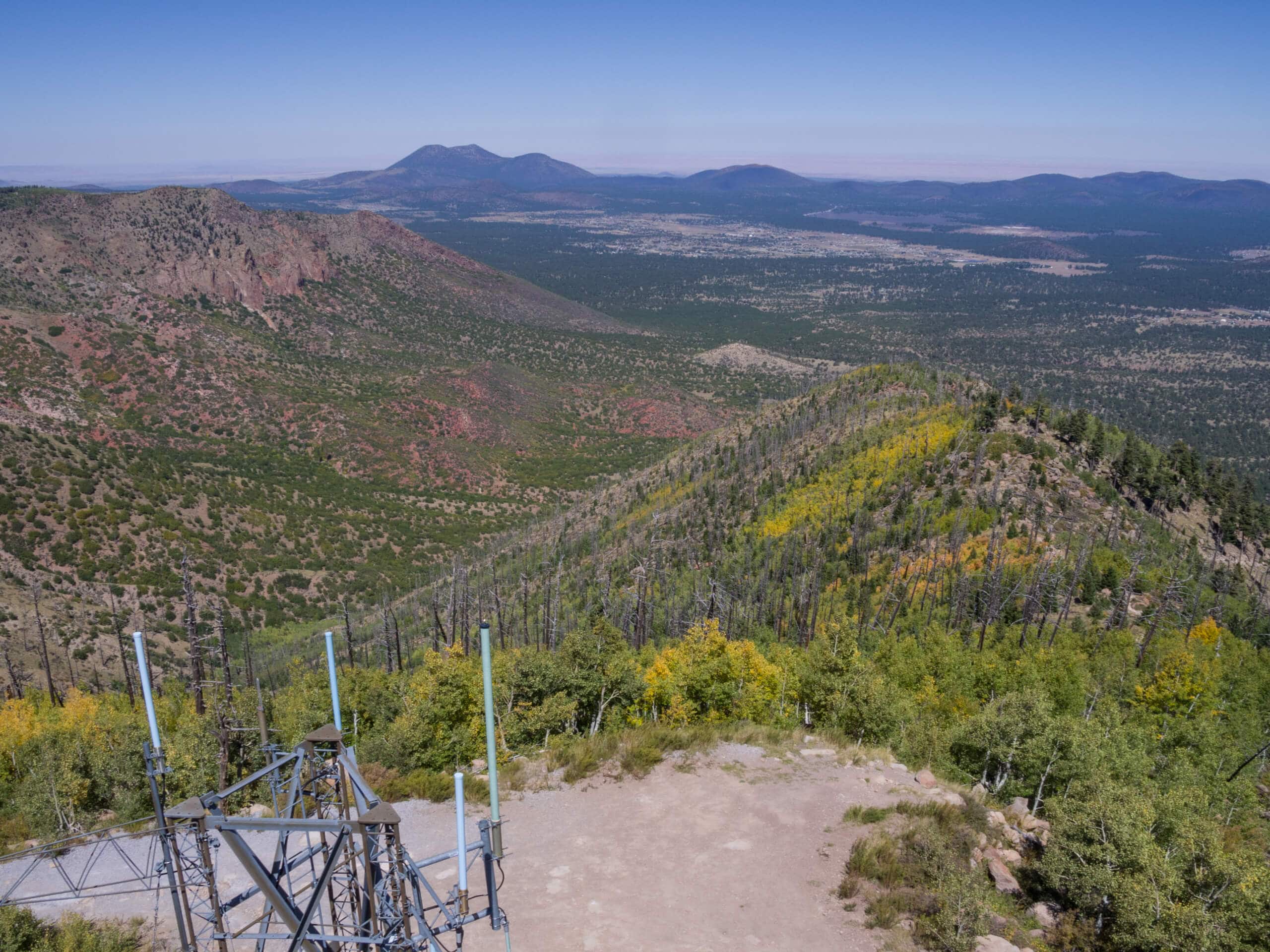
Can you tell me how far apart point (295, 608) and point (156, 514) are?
16797 millimetres

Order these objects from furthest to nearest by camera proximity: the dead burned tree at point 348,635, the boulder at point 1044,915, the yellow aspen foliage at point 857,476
Result: 1. the yellow aspen foliage at point 857,476
2. the dead burned tree at point 348,635
3. the boulder at point 1044,915

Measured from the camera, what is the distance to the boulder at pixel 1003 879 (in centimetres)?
2161

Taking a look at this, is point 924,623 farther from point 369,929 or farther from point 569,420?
point 569,420

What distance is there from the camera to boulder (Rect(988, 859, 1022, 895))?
21609mm

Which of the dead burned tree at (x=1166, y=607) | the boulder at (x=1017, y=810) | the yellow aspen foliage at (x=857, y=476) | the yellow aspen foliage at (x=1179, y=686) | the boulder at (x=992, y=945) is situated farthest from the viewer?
the yellow aspen foliage at (x=857, y=476)

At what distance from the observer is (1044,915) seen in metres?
20.6

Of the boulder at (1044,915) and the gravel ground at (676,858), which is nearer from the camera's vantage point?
the gravel ground at (676,858)

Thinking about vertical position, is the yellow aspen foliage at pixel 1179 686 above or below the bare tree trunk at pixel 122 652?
above

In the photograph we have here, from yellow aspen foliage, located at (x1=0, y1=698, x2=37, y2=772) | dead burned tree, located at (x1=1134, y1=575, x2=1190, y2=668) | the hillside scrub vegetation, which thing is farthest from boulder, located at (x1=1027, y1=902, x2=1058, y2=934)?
yellow aspen foliage, located at (x1=0, y1=698, x2=37, y2=772)

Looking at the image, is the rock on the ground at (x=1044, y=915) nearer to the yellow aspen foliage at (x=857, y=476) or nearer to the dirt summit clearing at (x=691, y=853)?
the dirt summit clearing at (x=691, y=853)

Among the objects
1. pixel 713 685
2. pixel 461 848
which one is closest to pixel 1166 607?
pixel 713 685

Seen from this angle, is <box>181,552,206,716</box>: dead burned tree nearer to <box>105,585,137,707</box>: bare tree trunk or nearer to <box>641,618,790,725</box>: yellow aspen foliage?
<box>105,585,137,707</box>: bare tree trunk

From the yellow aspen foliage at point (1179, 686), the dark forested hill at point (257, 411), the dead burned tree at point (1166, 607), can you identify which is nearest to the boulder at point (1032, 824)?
the yellow aspen foliage at point (1179, 686)

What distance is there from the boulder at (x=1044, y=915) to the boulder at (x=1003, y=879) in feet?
1.96
